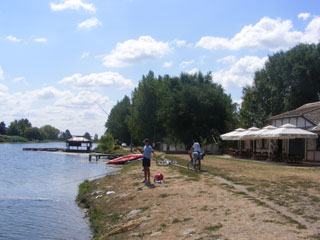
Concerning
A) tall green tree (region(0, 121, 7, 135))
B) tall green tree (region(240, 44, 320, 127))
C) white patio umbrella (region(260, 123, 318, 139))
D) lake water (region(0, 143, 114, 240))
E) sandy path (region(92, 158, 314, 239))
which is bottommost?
lake water (region(0, 143, 114, 240))

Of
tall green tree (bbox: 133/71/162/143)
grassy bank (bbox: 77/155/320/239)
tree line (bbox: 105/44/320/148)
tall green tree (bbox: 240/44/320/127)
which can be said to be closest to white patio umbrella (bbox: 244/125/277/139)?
grassy bank (bbox: 77/155/320/239)

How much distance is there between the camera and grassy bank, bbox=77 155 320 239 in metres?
8.34

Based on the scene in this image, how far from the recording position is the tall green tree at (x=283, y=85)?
167 feet

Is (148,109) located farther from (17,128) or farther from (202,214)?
(17,128)

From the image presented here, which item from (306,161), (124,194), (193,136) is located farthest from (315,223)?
(193,136)

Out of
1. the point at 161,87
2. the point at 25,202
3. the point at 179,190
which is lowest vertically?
the point at 25,202

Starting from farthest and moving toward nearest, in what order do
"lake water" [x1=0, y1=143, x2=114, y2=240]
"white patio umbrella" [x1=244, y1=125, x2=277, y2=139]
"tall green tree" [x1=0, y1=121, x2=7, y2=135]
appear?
"tall green tree" [x1=0, y1=121, x2=7, y2=135]
"white patio umbrella" [x1=244, y1=125, x2=277, y2=139]
"lake water" [x1=0, y1=143, x2=114, y2=240]

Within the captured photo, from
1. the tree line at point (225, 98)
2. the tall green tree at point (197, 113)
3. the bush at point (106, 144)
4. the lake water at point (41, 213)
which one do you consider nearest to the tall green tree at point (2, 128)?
the bush at point (106, 144)

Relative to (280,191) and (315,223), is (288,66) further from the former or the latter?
(315,223)

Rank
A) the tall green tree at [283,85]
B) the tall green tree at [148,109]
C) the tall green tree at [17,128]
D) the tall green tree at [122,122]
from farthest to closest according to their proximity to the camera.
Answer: the tall green tree at [17,128]
the tall green tree at [122,122]
the tall green tree at [148,109]
the tall green tree at [283,85]

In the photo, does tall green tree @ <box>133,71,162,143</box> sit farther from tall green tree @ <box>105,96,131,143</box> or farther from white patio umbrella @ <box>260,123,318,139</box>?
white patio umbrella @ <box>260,123,318,139</box>

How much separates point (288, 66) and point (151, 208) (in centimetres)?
4597

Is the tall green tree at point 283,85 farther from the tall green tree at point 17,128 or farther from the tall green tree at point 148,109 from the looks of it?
the tall green tree at point 17,128

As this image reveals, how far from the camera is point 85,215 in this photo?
15680mm
